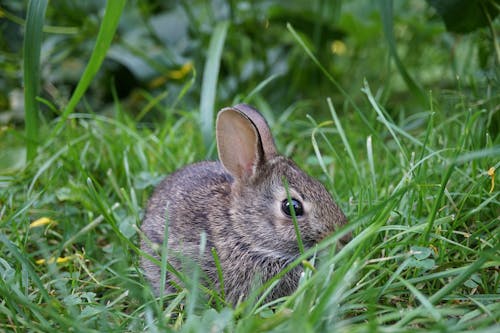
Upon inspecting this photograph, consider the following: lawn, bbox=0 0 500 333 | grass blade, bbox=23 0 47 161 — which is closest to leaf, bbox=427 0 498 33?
lawn, bbox=0 0 500 333

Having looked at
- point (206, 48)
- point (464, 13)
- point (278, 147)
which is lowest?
point (278, 147)

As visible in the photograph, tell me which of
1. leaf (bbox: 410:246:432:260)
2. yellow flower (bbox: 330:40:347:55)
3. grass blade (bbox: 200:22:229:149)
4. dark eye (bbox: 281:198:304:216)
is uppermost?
grass blade (bbox: 200:22:229:149)

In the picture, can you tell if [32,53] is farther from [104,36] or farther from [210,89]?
[210,89]

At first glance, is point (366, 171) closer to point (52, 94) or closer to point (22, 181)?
point (22, 181)

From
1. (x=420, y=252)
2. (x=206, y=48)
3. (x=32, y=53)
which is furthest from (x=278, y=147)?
(x=420, y=252)

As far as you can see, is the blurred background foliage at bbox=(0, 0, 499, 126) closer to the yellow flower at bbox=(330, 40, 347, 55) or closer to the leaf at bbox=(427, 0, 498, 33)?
the yellow flower at bbox=(330, 40, 347, 55)

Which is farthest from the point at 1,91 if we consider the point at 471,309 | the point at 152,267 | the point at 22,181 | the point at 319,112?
the point at 471,309

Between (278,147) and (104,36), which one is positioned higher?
(104,36)
